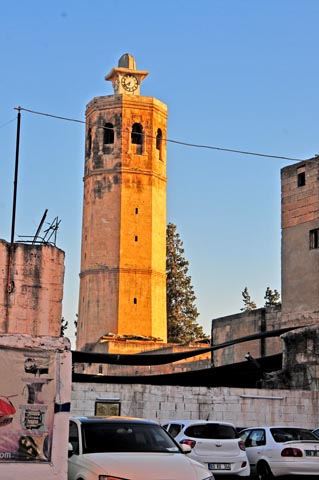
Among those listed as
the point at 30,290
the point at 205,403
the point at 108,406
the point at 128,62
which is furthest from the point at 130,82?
the point at 108,406

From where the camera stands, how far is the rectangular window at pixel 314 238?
36375 millimetres

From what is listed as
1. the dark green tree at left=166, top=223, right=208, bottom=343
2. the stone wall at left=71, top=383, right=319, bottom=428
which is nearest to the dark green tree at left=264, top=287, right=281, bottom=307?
the dark green tree at left=166, top=223, right=208, bottom=343

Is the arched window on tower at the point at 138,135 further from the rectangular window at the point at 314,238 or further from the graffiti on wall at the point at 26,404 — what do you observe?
the graffiti on wall at the point at 26,404

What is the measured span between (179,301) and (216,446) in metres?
55.7

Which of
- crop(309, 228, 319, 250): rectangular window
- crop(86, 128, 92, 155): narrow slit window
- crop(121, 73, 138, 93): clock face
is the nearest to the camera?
crop(309, 228, 319, 250): rectangular window

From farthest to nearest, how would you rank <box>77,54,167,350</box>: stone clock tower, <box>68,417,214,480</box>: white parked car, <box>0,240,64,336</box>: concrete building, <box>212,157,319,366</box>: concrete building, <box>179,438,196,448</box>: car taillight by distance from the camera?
1. <box>77,54,167,350</box>: stone clock tower
2. <box>212,157,319,366</box>: concrete building
3. <box>0,240,64,336</box>: concrete building
4. <box>179,438,196,448</box>: car taillight
5. <box>68,417,214,480</box>: white parked car

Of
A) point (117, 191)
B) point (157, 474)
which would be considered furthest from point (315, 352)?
point (117, 191)

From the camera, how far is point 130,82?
6225cm

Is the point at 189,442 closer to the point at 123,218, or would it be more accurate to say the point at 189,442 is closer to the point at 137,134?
the point at 123,218

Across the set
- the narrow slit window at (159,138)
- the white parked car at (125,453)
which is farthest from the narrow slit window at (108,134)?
the white parked car at (125,453)

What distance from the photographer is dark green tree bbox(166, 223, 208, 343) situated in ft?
228

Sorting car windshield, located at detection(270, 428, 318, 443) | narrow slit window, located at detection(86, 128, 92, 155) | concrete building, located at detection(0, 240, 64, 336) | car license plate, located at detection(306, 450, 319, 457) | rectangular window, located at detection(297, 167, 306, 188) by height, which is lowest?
car license plate, located at detection(306, 450, 319, 457)

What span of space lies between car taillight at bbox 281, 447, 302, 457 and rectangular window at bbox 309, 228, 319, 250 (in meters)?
21.2

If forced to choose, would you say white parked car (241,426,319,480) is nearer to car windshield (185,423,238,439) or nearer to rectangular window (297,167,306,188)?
car windshield (185,423,238,439)
